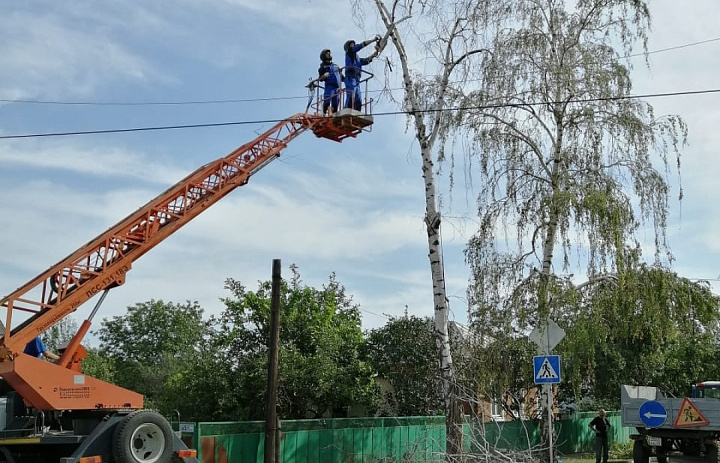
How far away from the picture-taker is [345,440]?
18.9m

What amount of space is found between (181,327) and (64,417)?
199 ft

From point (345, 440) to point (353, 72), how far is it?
29.4 feet

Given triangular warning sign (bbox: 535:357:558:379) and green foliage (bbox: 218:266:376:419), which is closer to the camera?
triangular warning sign (bbox: 535:357:558:379)

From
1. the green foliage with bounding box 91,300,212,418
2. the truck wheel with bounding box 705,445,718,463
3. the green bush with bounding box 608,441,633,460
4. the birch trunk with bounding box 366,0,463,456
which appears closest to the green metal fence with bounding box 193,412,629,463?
the birch trunk with bounding box 366,0,463,456

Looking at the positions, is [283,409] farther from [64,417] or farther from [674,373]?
[674,373]

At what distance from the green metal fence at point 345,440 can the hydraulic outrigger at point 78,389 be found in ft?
10.1

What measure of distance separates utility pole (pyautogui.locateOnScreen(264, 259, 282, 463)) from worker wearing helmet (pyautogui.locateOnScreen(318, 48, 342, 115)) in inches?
145

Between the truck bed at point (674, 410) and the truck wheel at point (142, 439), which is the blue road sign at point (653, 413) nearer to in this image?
the truck bed at point (674, 410)

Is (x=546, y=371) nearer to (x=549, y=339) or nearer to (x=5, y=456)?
(x=549, y=339)

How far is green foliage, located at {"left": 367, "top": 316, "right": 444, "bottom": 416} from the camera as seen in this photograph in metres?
25.8

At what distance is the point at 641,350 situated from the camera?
3059cm

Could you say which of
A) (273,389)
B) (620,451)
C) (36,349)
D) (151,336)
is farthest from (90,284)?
(151,336)

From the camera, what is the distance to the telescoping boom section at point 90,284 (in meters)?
12.0

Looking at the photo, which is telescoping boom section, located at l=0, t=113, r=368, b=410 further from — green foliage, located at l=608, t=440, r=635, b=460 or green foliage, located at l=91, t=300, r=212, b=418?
green foliage, located at l=91, t=300, r=212, b=418
